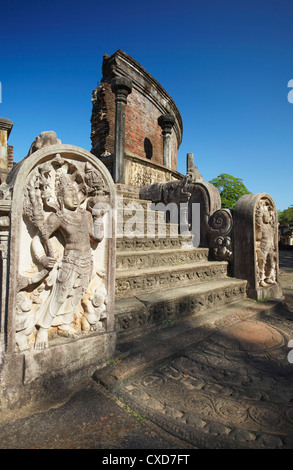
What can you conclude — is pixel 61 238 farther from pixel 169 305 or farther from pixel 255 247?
pixel 255 247

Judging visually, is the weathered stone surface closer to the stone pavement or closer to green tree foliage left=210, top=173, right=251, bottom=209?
the stone pavement

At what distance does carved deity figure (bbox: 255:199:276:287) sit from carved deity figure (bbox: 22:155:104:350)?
3.43m

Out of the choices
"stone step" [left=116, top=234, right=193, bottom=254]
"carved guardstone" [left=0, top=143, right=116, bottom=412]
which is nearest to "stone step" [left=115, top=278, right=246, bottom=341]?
"carved guardstone" [left=0, top=143, right=116, bottom=412]

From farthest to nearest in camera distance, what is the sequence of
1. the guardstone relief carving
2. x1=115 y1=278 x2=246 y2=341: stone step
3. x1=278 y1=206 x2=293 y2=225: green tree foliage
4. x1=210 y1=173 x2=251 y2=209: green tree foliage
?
1. x1=278 y1=206 x2=293 y2=225: green tree foliage
2. x1=210 y1=173 x2=251 y2=209: green tree foliage
3. x1=115 y1=278 x2=246 y2=341: stone step
4. the guardstone relief carving

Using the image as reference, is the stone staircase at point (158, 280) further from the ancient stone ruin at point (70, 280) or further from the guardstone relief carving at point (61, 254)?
the guardstone relief carving at point (61, 254)

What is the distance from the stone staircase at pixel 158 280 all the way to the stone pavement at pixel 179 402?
258mm

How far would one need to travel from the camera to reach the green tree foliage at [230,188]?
25097 mm

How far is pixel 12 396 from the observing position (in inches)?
74.9

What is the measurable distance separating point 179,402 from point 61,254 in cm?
155

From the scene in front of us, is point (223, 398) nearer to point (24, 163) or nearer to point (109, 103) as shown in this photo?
point (24, 163)

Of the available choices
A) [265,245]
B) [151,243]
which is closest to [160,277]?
[151,243]

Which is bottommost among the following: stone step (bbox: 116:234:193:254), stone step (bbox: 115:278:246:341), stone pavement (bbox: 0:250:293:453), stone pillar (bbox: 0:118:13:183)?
stone pavement (bbox: 0:250:293:453)

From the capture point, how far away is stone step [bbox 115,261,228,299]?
328 cm

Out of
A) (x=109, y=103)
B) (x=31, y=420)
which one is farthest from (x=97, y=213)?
(x=109, y=103)
